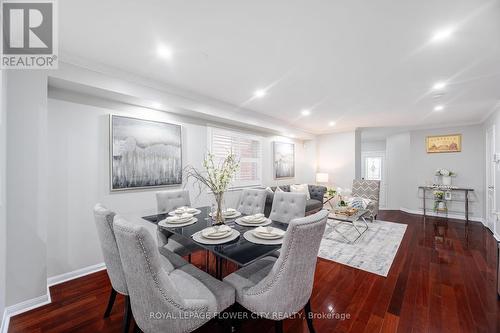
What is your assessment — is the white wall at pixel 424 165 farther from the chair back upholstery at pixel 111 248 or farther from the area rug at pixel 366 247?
the chair back upholstery at pixel 111 248

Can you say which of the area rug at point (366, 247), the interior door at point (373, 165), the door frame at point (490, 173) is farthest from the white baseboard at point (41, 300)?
the interior door at point (373, 165)

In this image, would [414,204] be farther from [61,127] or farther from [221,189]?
[61,127]

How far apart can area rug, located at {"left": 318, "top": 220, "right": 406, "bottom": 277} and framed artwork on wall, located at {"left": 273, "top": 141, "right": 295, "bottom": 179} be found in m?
1.79

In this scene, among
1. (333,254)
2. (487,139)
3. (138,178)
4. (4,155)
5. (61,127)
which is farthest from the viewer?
(487,139)

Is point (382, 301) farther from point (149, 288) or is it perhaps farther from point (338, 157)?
point (338, 157)

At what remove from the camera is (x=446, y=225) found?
4797 millimetres

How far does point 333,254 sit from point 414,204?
4506 mm

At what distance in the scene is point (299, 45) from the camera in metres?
1.96

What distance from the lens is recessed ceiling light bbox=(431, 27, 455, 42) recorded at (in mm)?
1691

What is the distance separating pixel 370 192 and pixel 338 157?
1.52m

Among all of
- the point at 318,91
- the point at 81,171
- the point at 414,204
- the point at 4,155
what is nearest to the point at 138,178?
the point at 81,171

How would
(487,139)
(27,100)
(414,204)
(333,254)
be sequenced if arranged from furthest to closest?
(414,204), (487,139), (333,254), (27,100)

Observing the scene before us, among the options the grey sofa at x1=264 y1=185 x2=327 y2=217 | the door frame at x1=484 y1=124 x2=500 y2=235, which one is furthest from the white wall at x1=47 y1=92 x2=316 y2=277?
the door frame at x1=484 y1=124 x2=500 y2=235

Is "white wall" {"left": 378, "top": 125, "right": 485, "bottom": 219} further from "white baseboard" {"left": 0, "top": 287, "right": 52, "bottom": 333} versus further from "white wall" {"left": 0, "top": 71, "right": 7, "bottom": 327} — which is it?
"white wall" {"left": 0, "top": 71, "right": 7, "bottom": 327}
